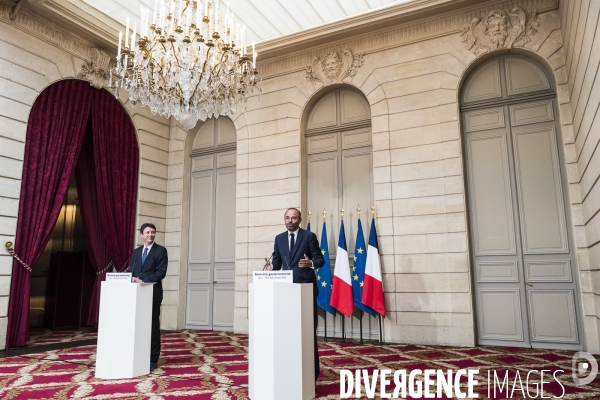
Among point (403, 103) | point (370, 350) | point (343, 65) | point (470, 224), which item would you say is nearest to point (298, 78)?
point (343, 65)

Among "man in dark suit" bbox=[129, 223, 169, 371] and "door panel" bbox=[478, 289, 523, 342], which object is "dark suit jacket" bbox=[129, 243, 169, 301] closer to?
"man in dark suit" bbox=[129, 223, 169, 371]

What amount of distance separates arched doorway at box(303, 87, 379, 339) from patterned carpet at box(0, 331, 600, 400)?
5.38 feet

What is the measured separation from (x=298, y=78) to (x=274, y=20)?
1.05 m

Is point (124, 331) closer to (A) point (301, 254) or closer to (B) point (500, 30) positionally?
(A) point (301, 254)

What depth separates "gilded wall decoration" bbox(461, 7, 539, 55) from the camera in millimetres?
6273

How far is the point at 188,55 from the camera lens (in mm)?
5145

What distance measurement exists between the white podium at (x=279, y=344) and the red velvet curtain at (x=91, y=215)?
5.00 metres

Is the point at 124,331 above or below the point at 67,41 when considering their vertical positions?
below

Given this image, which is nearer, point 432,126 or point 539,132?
point 539,132

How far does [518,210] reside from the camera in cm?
616

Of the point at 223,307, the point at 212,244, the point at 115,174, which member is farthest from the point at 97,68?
the point at 223,307

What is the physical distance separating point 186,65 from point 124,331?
9.82 ft

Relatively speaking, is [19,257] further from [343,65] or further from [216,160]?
[343,65]

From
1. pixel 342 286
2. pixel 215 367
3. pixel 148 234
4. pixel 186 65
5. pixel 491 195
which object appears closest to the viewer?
pixel 215 367
